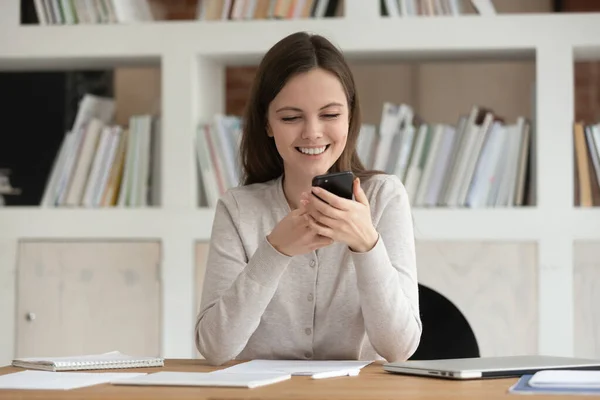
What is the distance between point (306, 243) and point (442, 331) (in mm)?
451

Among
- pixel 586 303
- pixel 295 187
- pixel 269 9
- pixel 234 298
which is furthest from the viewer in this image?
pixel 269 9

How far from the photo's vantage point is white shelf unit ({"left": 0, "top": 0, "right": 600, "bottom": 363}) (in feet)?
9.02

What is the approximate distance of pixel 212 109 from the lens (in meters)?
3.07

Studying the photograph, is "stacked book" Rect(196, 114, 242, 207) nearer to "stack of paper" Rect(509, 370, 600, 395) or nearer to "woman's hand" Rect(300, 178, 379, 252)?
"woman's hand" Rect(300, 178, 379, 252)

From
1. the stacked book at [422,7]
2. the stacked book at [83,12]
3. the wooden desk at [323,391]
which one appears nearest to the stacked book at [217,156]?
the stacked book at [83,12]

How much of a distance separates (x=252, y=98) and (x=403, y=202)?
38cm

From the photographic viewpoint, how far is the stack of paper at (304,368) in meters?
1.40

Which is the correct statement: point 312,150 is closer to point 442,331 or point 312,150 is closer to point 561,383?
point 442,331

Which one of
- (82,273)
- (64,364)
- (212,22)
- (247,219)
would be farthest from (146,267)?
(64,364)

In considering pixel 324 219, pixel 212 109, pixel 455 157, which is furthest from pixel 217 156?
pixel 324 219

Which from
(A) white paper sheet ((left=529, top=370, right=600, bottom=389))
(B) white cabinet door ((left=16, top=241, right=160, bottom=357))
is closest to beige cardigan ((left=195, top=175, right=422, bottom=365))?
(A) white paper sheet ((left=529, top=370, right=600, bottom=389))

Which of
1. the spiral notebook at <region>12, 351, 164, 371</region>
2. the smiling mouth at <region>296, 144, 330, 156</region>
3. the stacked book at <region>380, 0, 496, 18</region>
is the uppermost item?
the stacked book at <region>380, 0, 496, 18</region>

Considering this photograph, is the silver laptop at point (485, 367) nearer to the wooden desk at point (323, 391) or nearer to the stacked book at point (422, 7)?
the wooden desk at point (323, 391)

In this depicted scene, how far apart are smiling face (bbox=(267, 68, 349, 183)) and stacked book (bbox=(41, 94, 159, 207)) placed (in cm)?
114
